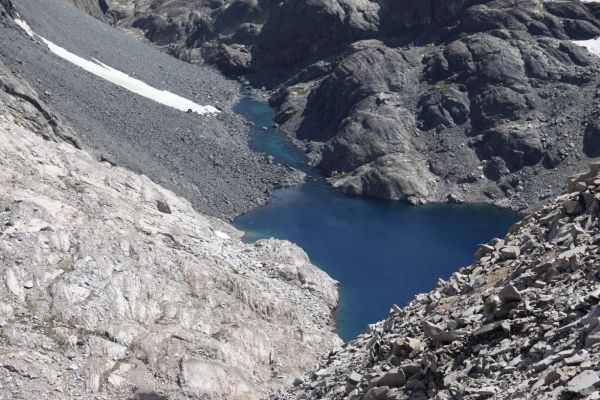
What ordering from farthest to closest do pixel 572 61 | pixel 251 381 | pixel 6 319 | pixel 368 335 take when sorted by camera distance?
pixel 572 61 → pixel 251 381 → pixel 6 319 → pixel 368 335

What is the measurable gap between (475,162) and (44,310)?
7714 cm

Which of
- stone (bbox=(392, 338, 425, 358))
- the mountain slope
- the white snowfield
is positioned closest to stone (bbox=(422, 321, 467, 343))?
stone (bbox=(392, 338, 425, 358))

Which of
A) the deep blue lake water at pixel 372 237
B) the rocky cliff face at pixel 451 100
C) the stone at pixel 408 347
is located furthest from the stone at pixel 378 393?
the rocky cliff face at pixel 451 100

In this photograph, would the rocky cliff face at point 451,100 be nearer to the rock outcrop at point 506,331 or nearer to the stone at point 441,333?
the rock outcrop at point 506,331

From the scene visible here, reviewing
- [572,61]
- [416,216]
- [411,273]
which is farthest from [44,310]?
[572,61]

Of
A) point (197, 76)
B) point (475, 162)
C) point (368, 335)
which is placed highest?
point (197, 76)

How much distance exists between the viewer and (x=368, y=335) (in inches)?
1193

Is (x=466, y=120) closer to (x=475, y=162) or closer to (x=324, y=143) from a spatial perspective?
(x=475, y=162)

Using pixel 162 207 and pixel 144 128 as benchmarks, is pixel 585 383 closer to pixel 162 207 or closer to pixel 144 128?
pixel 162 207

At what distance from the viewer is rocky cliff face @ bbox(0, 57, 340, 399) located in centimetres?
4138

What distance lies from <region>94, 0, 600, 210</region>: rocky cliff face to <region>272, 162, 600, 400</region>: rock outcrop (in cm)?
7318

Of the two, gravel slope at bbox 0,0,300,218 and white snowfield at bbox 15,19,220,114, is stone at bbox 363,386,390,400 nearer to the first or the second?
gravel slope at bbox 0,0,300,218

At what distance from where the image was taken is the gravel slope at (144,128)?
87.4 metres

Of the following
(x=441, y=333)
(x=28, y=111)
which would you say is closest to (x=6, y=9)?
(x=28, y=111)
